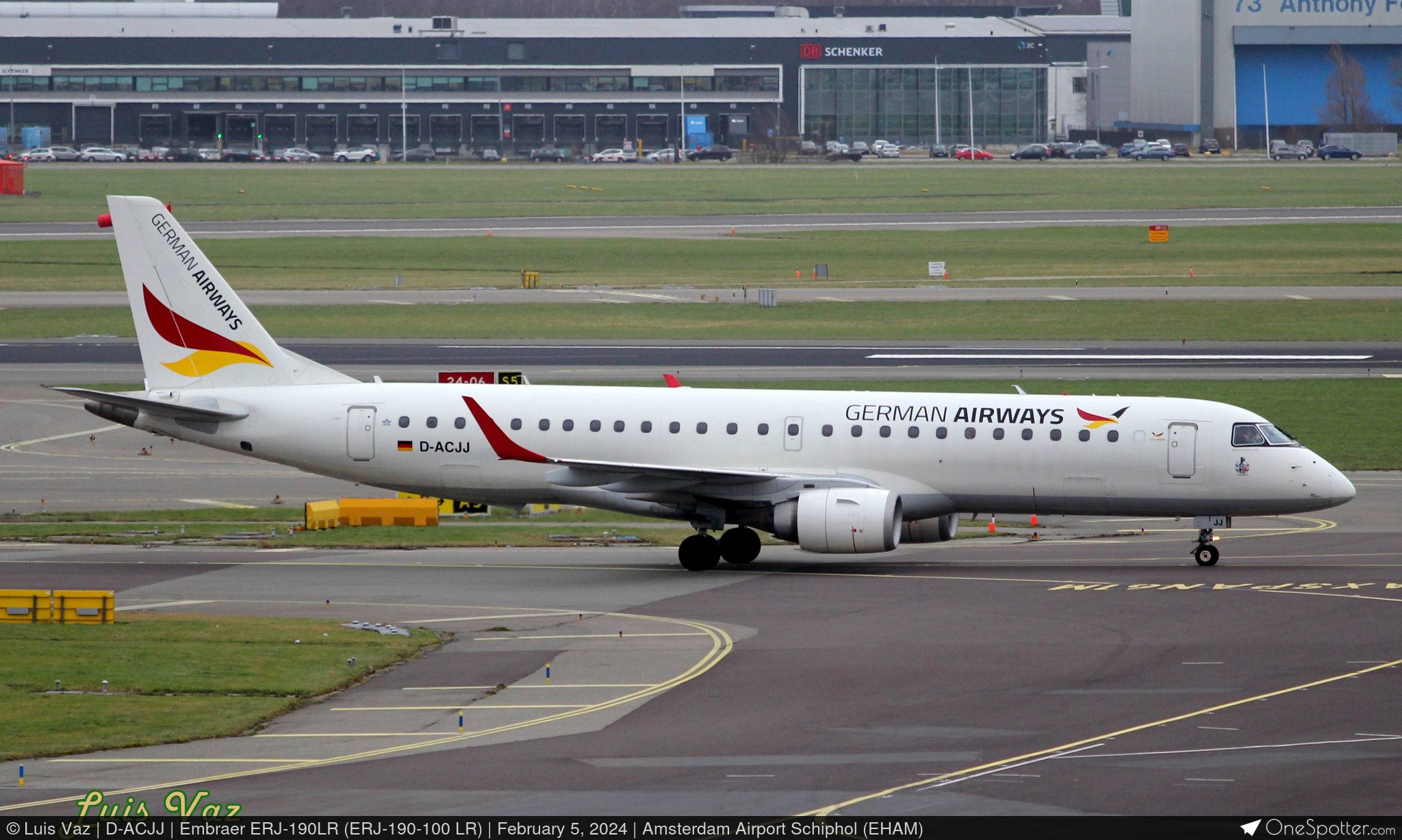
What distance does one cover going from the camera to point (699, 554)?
3634cm

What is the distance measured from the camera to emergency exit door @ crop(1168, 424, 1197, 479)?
116ft

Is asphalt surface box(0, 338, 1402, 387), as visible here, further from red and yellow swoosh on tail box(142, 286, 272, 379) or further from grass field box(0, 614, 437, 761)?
grass field box(0, 614, 437, 761)

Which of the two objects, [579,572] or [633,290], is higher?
[633,290]

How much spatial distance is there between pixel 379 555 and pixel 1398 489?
28.4 metres

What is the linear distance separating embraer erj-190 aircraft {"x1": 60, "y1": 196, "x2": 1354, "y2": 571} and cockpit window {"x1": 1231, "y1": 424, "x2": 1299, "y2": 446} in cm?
5

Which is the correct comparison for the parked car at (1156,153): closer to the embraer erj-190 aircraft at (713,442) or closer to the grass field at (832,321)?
the grass field at (832,321)

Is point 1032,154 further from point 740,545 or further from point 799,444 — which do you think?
point 740,545

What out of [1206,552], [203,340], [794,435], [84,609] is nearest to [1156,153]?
[1206,552]

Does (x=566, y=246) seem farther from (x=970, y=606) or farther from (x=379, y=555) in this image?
(x=970, y=606)

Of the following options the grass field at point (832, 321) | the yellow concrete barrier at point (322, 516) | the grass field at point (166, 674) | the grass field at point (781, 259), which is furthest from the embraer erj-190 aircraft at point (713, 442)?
the grass field at point (781, 259)

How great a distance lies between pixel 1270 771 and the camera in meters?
18.9

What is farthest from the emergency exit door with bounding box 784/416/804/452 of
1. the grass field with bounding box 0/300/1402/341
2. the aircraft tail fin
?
the grass field with bounding box 0/300/1402/341

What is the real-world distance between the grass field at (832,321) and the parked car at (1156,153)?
110 meters
